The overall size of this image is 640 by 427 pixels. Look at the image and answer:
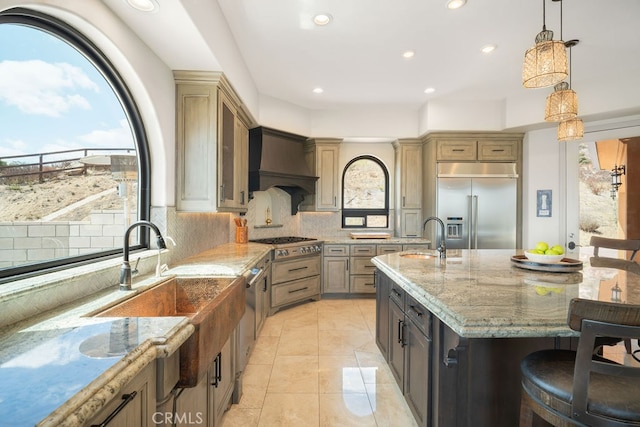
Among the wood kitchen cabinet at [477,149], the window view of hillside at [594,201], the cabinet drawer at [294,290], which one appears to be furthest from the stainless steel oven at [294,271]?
the window view of hillside at [594,201]

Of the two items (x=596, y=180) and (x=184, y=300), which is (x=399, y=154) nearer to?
(x=596, y=180)

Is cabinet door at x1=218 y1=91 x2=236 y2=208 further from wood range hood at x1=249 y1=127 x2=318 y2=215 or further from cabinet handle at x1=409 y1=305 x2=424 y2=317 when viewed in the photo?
cabinet handle at x1=409 y1=305 x2=424 y2=317

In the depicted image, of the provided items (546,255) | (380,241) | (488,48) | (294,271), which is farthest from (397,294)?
(488,48)

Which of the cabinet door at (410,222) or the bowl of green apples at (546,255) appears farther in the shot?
the cabinet door at (410,222)

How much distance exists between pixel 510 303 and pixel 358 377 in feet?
5.19

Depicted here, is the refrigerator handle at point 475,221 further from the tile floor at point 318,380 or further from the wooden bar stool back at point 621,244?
the tile floor at point 318,380

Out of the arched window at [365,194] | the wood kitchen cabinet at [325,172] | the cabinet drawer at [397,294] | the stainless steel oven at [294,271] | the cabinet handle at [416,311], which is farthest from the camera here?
the arched window at [365,194]

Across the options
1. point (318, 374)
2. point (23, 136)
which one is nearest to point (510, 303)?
point (318, 374)

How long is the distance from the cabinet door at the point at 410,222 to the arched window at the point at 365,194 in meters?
0.42

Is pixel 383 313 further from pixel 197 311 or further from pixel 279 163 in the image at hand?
pixel 279 163

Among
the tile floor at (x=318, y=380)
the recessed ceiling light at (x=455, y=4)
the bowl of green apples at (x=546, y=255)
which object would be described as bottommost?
the tile floor at (x=318, y=380)

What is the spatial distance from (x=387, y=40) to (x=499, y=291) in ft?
8.36

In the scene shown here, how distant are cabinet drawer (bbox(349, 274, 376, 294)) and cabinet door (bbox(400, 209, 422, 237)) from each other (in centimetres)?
94

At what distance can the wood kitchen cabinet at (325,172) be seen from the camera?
4840 mm
